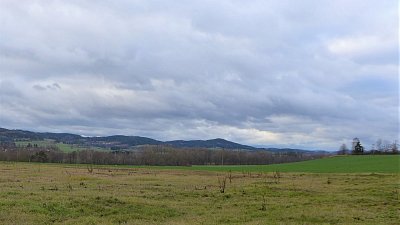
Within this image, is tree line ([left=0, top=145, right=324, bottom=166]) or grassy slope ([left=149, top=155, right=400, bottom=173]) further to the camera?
tree line ([left=0, top=145, right=324, bottom=166])

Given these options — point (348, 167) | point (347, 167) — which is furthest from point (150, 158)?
point (348, 167)

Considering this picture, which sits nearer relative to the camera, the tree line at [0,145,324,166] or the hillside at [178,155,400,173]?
the hillside at [178,155,400,173]

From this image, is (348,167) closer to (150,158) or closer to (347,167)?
(347,167)

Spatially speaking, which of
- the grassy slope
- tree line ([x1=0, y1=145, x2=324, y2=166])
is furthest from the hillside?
tree line ([x1=0, y1=145, x2=324, y2=166])

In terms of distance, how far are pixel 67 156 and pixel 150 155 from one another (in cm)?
3000

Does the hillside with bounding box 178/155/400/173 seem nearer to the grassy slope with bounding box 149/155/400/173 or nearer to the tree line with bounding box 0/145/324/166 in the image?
the grassy slope with bounding box 149/155/400/173

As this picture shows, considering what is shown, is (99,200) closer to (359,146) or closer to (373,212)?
(373,212)

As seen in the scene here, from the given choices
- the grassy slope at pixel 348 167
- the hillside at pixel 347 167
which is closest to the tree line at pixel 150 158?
the hillside at pixel 347 167

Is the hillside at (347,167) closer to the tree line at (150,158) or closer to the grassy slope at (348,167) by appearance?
the grassy slope at (348,167)

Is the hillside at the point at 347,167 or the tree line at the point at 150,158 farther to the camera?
the tree line at the point at 150,158

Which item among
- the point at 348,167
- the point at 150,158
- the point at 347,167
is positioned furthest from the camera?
the point at 150,158

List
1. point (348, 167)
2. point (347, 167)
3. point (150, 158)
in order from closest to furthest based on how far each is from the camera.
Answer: point (348, 167) < point (347, 167) < point (150, 158)

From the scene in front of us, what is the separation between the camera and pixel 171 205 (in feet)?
78.8

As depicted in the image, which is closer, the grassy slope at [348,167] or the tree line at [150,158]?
the grassy slope at [348,167]
